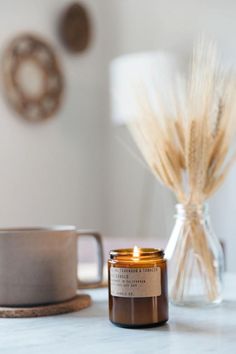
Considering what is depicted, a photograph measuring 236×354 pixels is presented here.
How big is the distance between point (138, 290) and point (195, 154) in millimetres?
223

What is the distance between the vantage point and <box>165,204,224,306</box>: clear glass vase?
30.9 inches

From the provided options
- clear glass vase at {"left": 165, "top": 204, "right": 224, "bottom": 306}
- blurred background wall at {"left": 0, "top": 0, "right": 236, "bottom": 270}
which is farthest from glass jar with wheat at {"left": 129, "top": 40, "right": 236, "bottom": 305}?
blurred background wall at {"left": 0, "top": 0, "right": 236, "bottom": 270}

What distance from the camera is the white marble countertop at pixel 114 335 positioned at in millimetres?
549

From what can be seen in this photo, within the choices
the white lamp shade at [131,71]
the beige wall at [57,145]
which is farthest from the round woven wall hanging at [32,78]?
the white lamp shade at [131,71]

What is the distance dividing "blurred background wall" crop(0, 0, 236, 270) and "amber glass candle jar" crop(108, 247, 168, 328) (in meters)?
1.73

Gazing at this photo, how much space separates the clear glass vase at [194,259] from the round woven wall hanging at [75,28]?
197cm

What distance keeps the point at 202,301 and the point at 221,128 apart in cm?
24

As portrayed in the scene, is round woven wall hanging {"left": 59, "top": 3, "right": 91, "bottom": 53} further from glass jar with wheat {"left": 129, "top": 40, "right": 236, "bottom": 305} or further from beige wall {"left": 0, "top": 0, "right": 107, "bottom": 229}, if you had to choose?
glass jar with wheat {"left": 129, "top": 40, "right": 236, "bottom": 305}

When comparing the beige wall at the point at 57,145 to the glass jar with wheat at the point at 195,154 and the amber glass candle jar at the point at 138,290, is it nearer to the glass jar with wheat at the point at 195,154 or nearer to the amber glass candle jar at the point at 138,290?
Answer: the glass jar with wheat at the point at 195,154

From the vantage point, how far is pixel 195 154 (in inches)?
30.2

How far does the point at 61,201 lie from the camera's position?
260 centimetres

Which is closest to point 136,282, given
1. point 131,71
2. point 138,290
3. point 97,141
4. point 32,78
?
point 138,290

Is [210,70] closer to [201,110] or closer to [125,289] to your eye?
[201,110]

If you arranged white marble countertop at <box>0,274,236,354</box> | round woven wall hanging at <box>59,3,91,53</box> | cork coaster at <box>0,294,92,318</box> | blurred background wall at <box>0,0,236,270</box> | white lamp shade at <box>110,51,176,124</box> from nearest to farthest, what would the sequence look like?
white marble countertop at <box>0,274,236,354</box> < cork coaster at <box>0,294,92,318</box> < white lamp shade at <box>110,51,176,124</box> < blurred background wall at <box>0,0,236,270</box> < round woven wall hanging at <box>59,3,91,53</box>
